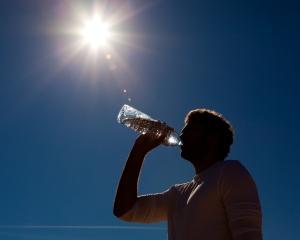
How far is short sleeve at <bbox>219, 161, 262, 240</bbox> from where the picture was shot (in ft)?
10.1

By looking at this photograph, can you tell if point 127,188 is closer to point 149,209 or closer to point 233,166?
point 149,209

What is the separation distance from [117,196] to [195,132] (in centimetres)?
83

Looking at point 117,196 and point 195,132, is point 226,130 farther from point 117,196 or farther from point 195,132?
point 117,196

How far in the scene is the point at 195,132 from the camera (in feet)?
13.3

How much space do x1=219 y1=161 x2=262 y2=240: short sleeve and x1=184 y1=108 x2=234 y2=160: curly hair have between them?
680mm

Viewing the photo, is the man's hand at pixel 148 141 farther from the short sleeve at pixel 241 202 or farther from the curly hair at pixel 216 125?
the short sleeve at pixel 241 202

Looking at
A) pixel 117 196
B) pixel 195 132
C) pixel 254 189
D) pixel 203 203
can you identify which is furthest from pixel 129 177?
pixel 254 189

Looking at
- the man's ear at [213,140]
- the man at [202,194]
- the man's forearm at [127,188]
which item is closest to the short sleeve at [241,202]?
the man at [202,194]

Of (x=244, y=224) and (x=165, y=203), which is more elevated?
(x=165, y=203)

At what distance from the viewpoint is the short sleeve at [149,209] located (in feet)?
13.2

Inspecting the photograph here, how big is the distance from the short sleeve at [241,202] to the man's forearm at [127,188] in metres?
1.04

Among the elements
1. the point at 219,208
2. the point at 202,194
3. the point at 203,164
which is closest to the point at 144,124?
the point at 203,164

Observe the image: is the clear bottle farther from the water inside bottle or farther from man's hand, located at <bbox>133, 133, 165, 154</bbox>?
man's hand, located at <bbox>133, 133, 165, 154</bbox>

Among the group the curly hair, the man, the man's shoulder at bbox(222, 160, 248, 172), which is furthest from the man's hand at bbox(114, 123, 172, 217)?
the man's shoulder at bbox(222, 160, 248, 172)
